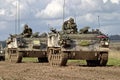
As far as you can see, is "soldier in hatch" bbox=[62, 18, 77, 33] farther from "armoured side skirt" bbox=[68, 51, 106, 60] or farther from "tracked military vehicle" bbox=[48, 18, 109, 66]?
"armoured side skirt" bbox=[68, 51, 106, 60]

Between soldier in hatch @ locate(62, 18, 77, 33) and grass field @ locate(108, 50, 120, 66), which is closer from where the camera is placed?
soldier in hatch @ locate(62, 18, 77, 33)

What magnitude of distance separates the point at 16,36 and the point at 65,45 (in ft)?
33.2

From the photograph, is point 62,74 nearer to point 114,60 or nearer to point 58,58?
point 58,58

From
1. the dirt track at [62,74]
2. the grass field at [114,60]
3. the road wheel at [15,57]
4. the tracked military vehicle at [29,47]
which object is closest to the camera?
the dirt track at [62,74]

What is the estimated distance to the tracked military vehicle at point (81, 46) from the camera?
25344 mm

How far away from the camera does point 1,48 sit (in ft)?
140

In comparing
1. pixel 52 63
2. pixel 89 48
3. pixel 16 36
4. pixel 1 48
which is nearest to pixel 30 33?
pixel 16 36

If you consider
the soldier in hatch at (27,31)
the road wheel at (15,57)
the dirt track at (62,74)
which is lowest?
the dirt track at (62,74)

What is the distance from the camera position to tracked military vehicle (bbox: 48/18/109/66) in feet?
83.1

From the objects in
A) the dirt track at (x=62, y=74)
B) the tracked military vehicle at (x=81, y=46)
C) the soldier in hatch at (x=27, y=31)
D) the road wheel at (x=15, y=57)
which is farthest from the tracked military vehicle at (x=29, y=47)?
the dirt track at (x=62, y=74)

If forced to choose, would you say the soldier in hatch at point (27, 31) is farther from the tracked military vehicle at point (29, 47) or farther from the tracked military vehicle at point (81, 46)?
the tracked military vehicle at point (81, 46)

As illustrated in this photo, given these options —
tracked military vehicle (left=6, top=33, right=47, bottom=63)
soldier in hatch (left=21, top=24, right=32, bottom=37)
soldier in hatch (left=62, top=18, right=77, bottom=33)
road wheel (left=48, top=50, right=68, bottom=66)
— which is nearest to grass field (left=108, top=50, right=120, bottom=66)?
soldier in hatch (left=62, top=18, right=77, bottom=33)

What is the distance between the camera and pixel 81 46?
25734mm

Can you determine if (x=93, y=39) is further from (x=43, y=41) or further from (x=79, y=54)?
(x=43, y=41)
